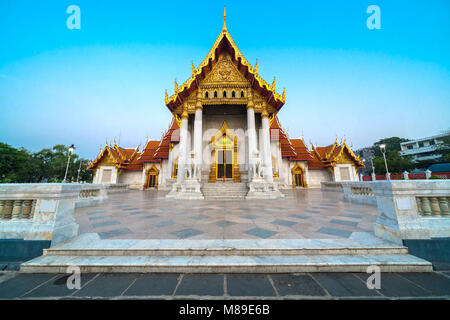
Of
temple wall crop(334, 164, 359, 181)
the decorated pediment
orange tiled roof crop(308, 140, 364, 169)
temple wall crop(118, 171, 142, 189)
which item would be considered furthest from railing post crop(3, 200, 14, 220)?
temple wall crop(334, 164, 359, 181)

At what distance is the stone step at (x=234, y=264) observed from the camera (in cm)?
169

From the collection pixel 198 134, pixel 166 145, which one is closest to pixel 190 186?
pixel 198 134

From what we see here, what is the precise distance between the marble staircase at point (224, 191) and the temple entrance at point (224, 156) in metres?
1.71

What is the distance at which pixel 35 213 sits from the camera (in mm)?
2227

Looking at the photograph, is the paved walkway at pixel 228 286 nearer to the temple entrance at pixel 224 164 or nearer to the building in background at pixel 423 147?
the temple entrance at pixel 224 164

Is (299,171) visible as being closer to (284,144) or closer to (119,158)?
(284,144)

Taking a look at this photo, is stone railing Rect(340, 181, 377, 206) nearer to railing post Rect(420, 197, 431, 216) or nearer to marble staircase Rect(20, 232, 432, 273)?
railing post Rect(420, 197, 431, 216)

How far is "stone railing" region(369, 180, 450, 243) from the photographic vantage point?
2111mm

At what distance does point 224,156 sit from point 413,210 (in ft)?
32.4

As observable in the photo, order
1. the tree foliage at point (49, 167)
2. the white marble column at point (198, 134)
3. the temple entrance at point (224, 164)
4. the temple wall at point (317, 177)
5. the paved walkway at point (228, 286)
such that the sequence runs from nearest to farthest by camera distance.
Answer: the paved walkway at point (228, 286) → the white marble column at point (198, 134) → the temple entrance at point (224, 164) → the temple wall at point (317, 177) → the tree foliage at point (49, 167)

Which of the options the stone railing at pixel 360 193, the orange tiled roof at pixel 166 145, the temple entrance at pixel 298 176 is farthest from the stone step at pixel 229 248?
the temple entrance at pixel 298 176

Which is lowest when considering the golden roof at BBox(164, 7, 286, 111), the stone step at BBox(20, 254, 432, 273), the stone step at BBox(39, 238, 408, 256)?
the stone step at BBox(20, 254, 432, 273)

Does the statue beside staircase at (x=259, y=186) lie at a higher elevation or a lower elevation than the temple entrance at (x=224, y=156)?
lower
